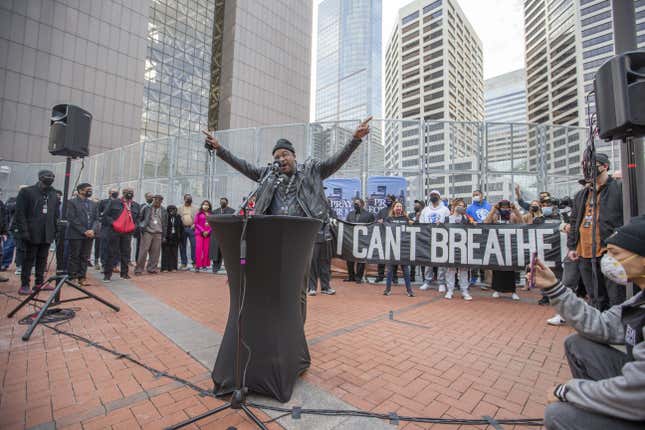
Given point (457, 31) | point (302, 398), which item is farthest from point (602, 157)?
point (457, 31)

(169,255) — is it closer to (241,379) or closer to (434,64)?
(241,379)

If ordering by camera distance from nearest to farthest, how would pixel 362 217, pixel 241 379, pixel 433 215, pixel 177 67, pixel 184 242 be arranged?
pixel 241 379 < pixel 433 215 < pixel 362 217 < pixel 184 242 < pixel 177 67

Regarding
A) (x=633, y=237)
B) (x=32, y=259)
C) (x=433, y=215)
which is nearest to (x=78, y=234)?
(x=32, y=259)

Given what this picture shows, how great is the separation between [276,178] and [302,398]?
1761 millimetres

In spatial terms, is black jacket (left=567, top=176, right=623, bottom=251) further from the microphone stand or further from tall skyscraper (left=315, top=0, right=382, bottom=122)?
tall skyscraper (left=315, top=0, right=382, bottom=122)

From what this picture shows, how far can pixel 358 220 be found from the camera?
320 inches

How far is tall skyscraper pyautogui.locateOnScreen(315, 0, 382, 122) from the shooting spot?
222ft

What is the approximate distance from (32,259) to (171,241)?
4.03 m

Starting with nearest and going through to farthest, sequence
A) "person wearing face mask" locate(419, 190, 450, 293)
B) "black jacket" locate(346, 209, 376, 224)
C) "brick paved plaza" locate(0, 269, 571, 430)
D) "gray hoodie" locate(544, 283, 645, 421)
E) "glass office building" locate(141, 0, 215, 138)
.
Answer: "gray hoodie" locate(544, 283, 645, 421) < "brick paved plaza" locate(0, 269, 571, 430) < "person wearing face mask" locate(419, 190, 450, 293) < "black jacket" locate(346, 209, 376, 224) < "glass office building" locate(141, 0, 215, 138)

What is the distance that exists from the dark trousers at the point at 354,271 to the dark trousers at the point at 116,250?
5.94 metres

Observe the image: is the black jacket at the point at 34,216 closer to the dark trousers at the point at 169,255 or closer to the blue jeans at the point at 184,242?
the dark trousers at the point at 169,255

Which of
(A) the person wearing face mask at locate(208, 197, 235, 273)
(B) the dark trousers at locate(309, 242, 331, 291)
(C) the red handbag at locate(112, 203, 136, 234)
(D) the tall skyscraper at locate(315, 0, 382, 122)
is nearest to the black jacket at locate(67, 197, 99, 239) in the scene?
(C) the red handbag at locate(112, 203, 136, 234)

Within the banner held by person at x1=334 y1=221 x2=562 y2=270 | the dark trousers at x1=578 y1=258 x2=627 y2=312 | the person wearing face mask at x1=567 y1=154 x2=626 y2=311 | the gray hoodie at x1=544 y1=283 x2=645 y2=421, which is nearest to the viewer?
the gray hoodie at x1=544 y1=283 x2=645 y2=421

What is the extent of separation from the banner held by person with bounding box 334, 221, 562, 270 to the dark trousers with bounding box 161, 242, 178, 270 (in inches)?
220
